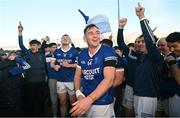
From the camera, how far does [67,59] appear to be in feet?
32.1

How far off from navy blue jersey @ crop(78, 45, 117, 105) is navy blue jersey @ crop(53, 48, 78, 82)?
487 centimetres

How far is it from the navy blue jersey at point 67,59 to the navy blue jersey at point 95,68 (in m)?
4.87

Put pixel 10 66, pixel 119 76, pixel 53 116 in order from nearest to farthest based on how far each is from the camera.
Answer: pixel 119 76
pixel 10 66
pixel 53 116

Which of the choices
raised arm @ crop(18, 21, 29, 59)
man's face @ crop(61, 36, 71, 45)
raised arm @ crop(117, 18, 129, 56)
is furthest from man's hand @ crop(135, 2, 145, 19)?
raised arm @ crop(18, 21, 29, 59)

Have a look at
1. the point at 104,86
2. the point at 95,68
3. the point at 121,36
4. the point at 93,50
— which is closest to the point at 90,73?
the point at 95,68

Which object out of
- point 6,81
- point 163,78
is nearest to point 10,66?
point 6,81

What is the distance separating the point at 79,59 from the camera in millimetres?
4832

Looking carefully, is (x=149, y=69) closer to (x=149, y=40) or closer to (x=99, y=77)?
(x=149, y=40)

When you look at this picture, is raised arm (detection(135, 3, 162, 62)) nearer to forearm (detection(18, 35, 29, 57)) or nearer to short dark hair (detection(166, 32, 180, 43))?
short dark hair (detection(166, 32, 180, 43))

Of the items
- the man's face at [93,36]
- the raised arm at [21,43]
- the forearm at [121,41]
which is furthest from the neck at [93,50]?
the raised arm at [21,43]

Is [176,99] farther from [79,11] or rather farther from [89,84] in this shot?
[79,11]

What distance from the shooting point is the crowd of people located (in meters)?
4.57

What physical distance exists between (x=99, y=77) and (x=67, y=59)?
527 cm

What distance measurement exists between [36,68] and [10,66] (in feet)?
9.48
